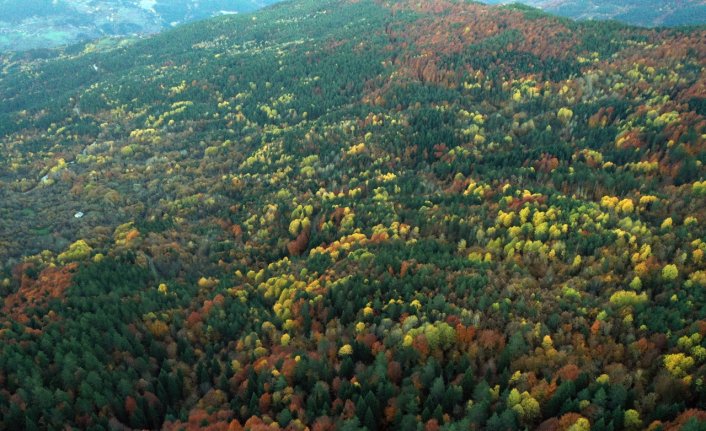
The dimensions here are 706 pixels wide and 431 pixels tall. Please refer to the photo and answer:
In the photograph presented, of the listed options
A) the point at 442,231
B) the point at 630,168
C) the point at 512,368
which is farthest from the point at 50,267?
the point at 630,168

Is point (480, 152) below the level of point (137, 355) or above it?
above

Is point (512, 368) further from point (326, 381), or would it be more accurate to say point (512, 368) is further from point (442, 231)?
point (442, 231)

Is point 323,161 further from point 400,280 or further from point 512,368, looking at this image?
point 512,368

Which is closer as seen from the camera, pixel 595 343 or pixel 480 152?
pixel 595 343

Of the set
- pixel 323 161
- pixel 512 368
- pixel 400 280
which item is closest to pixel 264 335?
pixel 400 280

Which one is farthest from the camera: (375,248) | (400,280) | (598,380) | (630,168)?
(630,168)

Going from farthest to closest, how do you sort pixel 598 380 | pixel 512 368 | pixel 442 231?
pixel 442 231
pixel 512 368
pixel 598 380
